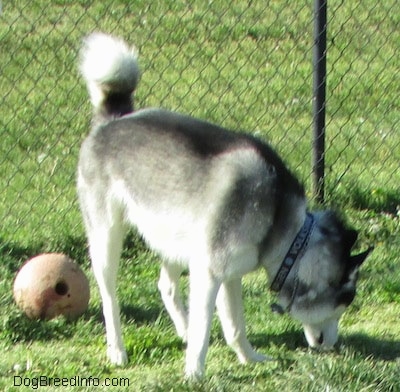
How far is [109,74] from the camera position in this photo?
5023 millimetres

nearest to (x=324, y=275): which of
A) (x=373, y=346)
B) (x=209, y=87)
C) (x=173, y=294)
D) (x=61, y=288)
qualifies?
(x=373, y=346)

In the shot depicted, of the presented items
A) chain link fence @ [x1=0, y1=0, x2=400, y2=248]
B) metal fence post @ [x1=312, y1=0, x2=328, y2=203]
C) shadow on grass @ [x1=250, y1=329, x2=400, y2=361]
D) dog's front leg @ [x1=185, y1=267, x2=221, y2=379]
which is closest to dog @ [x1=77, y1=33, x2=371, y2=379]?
dog's front leg @ [x1=185, y1=267, x2=221, y2=379]

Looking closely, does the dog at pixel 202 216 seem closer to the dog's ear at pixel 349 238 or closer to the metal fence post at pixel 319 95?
the dog's ear at pixel 349 238

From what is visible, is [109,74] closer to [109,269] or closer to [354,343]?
[109,269]

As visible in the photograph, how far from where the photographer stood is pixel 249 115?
8320mm

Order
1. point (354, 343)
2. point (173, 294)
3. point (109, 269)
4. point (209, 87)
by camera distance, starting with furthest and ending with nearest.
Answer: point (209, 87) < point (173, 294) < point (354, 343) < point (109, 269)

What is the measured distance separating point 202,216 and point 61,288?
3.38 ft

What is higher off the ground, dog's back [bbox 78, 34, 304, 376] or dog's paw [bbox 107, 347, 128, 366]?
dog's back [bbox 78, 34, 304, 376]

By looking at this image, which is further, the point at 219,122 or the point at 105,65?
the point at 219,122

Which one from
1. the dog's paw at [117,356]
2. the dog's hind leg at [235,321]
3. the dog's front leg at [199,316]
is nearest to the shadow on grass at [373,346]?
the dog's hind leg at [235,321]

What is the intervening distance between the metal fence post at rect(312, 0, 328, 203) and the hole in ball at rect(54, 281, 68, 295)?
213 cm

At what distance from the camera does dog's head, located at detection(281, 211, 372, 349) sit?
4707 millimetres

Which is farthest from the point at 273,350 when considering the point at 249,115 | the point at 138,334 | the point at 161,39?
the point at 161,39

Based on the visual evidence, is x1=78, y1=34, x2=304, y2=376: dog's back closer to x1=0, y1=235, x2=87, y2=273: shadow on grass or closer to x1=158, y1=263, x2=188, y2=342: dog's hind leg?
x1=158, y1=263, x2=188, y2=342: dog's hind leg
